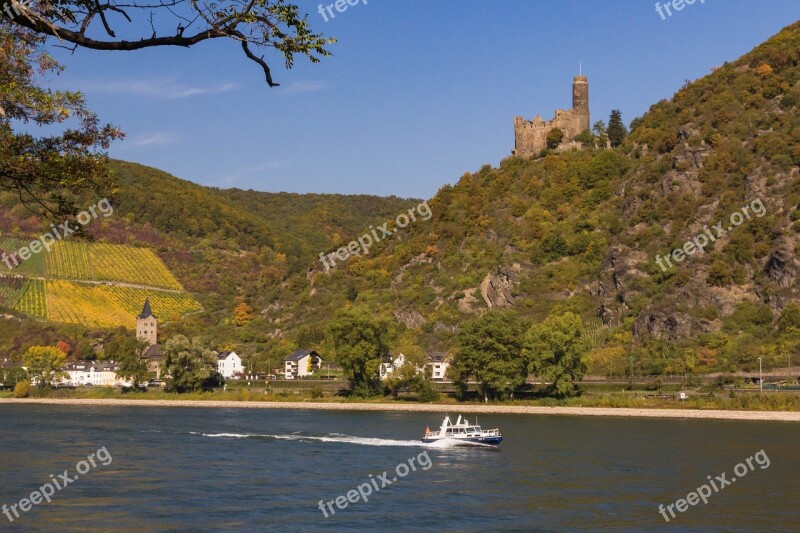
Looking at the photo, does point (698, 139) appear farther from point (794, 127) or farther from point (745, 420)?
point (745, 420)

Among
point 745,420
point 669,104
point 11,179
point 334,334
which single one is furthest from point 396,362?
point 11,179

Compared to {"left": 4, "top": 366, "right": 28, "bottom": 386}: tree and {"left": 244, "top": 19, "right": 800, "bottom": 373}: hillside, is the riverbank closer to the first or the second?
{"left": 244, "top": 19, "right": 800, "bottom": 373}: hillside

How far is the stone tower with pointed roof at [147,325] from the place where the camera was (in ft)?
527

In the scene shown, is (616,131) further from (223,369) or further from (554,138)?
(223,369)

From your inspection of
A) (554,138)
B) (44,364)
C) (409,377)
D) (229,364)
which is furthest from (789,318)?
(44,364)

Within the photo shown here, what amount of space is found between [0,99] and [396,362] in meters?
97.1

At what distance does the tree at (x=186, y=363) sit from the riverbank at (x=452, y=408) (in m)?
4.61

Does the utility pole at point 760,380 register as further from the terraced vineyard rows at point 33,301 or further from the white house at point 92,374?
the terraced vineyard rows at point 33,301

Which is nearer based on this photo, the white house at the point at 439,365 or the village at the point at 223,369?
the white house at the point at 439,365

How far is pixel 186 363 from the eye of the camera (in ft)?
358

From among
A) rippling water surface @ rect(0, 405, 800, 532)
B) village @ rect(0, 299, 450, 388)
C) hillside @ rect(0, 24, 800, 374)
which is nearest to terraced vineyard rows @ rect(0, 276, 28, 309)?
village @ rect(0, 299, 450, 388)

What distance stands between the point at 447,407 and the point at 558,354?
11.4 metres

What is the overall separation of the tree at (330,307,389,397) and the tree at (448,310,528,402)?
8.74 meters

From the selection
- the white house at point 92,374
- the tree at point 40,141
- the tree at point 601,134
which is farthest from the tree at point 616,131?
the tree at point 40,141
